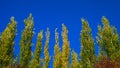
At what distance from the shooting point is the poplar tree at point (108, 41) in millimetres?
30484

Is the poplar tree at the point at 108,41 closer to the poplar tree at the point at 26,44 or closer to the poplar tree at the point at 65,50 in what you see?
the poplar tree at the point at 65,50

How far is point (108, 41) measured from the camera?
31.4 m

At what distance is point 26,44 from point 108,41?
31.6 ft

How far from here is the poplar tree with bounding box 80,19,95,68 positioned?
30462mm

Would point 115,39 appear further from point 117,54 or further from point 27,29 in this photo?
point 27,29

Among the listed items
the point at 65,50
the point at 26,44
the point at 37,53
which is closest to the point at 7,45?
the point at 26,44

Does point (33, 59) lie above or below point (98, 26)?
below

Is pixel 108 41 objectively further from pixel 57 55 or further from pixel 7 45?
pixel 7 45

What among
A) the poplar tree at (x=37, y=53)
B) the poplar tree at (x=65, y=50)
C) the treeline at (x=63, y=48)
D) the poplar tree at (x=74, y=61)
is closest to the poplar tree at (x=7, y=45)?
the treeline at (x=63, y=48)

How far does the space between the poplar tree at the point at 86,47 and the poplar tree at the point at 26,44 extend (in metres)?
6.17

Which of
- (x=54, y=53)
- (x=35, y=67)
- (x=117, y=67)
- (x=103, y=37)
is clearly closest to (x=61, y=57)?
(x=54, y=53)

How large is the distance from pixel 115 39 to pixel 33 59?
9.93m

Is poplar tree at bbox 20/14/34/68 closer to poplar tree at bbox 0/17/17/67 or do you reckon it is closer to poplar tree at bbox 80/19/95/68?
poplar tree at bbox 0/17/17/67

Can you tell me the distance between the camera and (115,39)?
3144 centimetres
